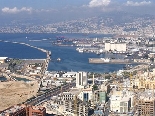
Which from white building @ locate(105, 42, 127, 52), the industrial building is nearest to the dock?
white building @ locate(105, 42, 127, 52)

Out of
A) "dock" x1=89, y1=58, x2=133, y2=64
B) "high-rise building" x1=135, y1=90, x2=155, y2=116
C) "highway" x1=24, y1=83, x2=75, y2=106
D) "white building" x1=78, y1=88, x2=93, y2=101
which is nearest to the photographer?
"high-rise building" x1=135, y1=90, x2=155, y2=116

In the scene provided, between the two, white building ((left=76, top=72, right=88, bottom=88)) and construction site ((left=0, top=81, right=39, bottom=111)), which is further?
white building ((left=76, top=72, right=88, bottom=88))

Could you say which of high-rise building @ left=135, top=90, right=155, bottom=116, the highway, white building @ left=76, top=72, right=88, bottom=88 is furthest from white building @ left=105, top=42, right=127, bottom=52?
high-rise building @ left=135, top=90, right=155, bottom=116

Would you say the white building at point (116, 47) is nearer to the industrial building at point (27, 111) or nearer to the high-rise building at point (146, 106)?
the high-rise building at point (146, 106)

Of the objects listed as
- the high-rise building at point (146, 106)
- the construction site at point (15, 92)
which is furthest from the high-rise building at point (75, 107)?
the construction site at point (15, 92)

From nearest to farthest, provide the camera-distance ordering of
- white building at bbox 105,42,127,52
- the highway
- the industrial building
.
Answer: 1. the industrial building
2. the highway
3. white building at bbox 105,42,127,52

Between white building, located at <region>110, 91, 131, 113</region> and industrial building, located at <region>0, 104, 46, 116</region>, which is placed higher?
industrial building, located at <region>0, 104, 46, 116</region>

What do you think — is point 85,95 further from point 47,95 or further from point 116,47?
point 116,47

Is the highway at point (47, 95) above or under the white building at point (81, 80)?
under

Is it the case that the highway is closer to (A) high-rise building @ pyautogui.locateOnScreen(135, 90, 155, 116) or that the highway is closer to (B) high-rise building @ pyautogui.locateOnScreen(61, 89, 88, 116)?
(B) high-rise building @ pyautogui.locateOnScreen(61, 89, 88, 116)

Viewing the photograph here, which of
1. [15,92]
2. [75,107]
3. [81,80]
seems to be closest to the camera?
[75,107]

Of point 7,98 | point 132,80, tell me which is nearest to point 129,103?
point 132,80

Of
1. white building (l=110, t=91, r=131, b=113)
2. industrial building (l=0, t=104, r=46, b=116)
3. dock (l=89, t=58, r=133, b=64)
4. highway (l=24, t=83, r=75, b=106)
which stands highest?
industrial building (l=0, t=104, r=46, b=116)

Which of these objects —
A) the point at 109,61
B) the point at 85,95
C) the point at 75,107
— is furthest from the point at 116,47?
the point at 75,107
